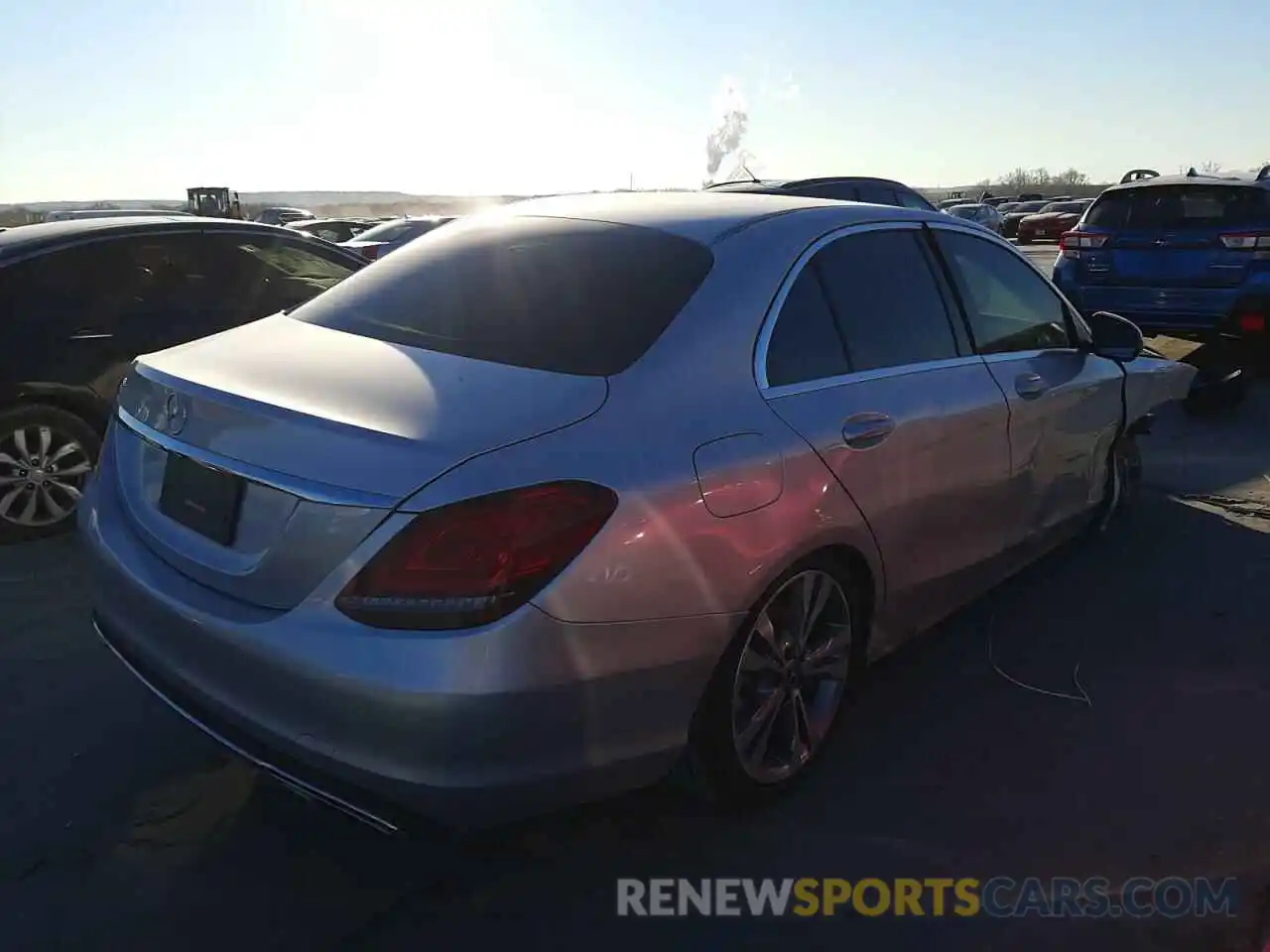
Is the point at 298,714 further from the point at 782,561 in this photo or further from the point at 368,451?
the point at 782,561

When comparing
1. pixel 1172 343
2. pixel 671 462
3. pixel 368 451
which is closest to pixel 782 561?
pixel 671 462

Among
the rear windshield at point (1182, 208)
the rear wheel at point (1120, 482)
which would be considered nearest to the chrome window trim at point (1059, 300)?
the rear wheel at point (1120, 482)

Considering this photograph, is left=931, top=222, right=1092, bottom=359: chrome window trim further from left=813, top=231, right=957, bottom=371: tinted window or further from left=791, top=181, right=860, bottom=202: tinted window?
left=791, top=181, right=860, bottom=202: tinted window

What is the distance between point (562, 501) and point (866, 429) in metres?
1.13

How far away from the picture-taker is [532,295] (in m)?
2.85

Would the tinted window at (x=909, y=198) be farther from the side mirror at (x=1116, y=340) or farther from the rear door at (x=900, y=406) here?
the rear door at (x=900, y=406)

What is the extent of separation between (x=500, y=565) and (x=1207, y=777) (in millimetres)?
2312

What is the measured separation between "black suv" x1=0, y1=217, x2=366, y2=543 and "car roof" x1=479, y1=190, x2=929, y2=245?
8.29ft

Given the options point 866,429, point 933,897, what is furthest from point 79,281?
point 933,897

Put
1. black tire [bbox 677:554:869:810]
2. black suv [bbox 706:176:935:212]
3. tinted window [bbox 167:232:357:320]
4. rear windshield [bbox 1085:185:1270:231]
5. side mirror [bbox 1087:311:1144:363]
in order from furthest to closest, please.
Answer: black suv [bbox 706:176:935:212] → rear windshield [bbox 1085:185:1270:231] → tinted window [bbox 167:232:357:320] → side mirror [bbox 1087:311:1144:363] → black tire [bbox 677:554:869:810]

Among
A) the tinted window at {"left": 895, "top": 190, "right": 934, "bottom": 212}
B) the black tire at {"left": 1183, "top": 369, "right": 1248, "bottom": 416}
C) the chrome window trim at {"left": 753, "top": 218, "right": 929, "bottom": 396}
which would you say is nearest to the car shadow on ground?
the chrome window trim at {"left": 753, "top": 218, "right": 929, "bottom": 396}

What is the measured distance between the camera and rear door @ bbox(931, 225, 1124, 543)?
3.68 metres

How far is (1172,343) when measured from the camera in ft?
34.5

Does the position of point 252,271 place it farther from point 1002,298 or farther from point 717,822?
point 717,822
